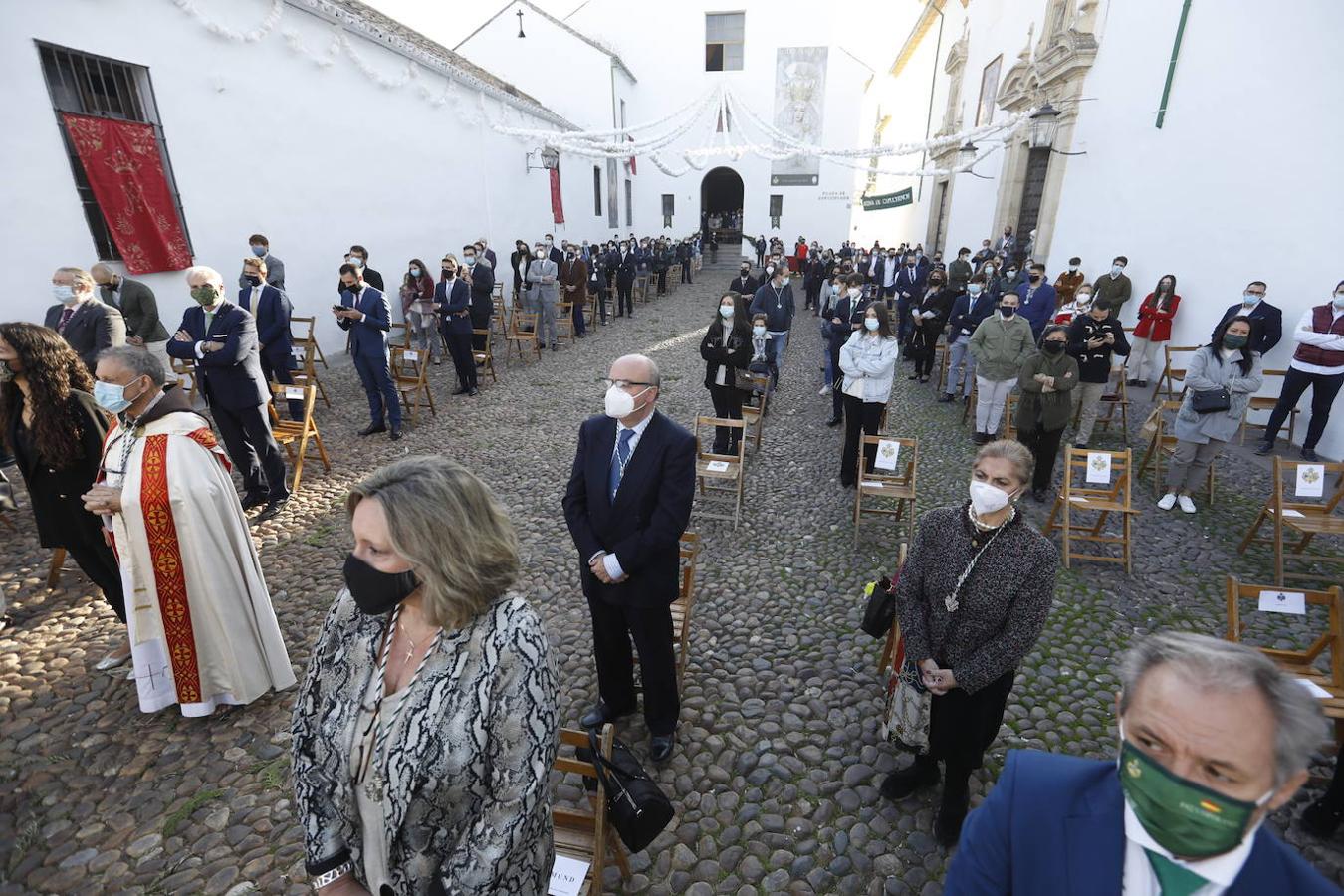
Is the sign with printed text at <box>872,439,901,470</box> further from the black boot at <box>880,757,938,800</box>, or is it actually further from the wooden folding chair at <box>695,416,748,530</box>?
the black boot at <box>880,757,938,800</box>

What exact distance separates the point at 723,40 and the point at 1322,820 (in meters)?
36.4

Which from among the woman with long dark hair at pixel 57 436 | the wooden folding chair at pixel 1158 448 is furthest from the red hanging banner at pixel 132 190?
the wooden folding chair at pixel 1158 448

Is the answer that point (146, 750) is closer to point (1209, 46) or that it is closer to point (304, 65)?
point (304, 65)

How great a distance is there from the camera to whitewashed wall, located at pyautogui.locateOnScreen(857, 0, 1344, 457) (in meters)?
7.55

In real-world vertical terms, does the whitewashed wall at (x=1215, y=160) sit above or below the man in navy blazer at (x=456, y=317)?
above

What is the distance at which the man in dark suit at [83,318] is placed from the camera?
6.03 metres

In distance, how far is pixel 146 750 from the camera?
134 inches

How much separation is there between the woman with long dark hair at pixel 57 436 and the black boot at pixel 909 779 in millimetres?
4550

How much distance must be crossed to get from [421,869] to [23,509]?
22.8 ft

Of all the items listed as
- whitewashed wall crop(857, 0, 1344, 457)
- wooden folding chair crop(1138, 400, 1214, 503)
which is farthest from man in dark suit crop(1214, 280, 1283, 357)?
wooden folding chair crop(1138, 400, 1214, 503)

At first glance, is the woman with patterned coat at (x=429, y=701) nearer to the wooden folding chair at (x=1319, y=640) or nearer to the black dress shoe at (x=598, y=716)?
the black dress shoe at (x=598, y=716)

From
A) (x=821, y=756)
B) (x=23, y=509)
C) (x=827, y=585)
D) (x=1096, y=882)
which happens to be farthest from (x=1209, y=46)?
(x=23, y=509)

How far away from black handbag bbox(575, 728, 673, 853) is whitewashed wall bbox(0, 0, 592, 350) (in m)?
9.19

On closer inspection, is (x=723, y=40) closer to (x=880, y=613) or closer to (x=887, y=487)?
(x=887, y=487)
